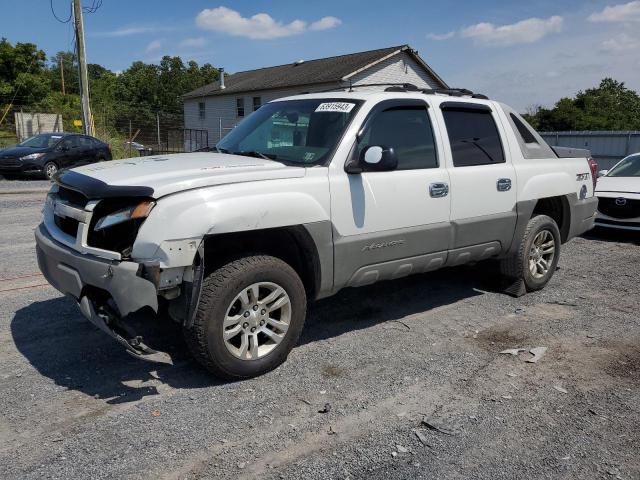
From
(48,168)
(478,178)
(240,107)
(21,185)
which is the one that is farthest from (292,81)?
(478,178)

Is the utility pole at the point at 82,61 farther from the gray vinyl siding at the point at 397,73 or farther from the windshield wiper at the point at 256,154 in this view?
the windshield wiper at the point at 256,154

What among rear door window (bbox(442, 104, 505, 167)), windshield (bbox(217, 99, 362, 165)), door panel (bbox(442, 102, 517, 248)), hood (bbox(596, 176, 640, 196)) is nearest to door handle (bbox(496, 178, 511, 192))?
door panel (bbox(442, 102, 517, 248))

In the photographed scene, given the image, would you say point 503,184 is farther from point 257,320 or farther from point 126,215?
point 126,215

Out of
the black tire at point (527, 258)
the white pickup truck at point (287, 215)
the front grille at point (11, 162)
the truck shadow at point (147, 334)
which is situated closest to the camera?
the white pickup truck at point (287, 215)

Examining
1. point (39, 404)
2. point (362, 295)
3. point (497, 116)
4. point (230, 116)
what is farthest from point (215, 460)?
point (230, 116)

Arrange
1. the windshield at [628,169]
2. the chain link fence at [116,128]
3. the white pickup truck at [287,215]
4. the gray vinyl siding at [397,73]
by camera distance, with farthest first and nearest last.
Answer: the gray vinyl siding at [397,73] < the chain link fence at [116,128] < the windshield at [628,169] < the white pickup truck at [287,215]

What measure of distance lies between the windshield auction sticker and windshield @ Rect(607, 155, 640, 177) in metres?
7.61

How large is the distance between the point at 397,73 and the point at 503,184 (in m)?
25.5

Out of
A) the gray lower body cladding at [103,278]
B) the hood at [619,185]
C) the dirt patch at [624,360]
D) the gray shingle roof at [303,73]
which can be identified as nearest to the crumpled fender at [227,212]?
the gray lower body cladding at [103,278]

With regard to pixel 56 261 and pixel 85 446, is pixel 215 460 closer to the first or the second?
pixel 85 446

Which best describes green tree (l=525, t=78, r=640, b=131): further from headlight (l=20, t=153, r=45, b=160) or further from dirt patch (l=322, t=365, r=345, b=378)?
dirt patch (l=322, t=365, r=345, b=378)

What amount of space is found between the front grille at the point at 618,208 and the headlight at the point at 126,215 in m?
8.21

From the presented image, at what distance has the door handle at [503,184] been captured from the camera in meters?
5.32

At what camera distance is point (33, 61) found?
44469 millimetres
